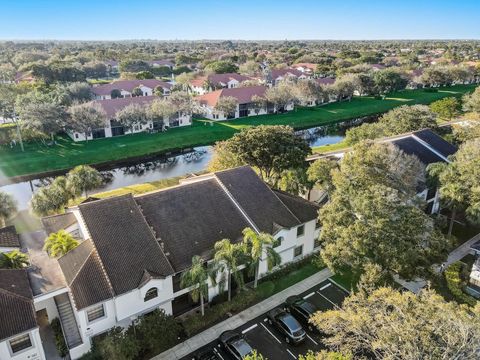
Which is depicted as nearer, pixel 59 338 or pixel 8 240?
pixel 59 338

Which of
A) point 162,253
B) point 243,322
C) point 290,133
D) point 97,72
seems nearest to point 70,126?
point 290,133

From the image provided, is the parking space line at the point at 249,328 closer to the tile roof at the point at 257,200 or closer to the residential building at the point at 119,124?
the tile roof at the point at 257,200

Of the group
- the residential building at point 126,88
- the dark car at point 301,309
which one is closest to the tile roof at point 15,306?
the dark car at point 301,309

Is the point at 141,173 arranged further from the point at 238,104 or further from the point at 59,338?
the point at 59,338

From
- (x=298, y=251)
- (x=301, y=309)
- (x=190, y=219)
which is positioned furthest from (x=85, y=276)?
(x=298, y=251)

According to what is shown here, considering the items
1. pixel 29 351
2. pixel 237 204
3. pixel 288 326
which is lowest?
pixel 288 326

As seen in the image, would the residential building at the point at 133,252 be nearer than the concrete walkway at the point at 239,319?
Yes

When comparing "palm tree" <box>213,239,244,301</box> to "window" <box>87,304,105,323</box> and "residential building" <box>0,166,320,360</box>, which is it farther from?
"window" <box>87,304,105,323</box>
